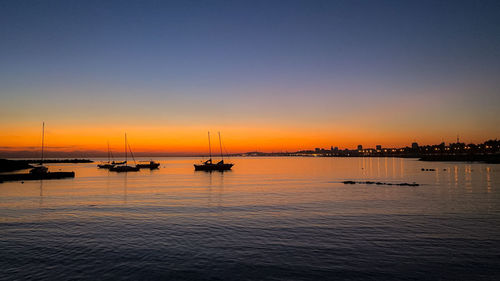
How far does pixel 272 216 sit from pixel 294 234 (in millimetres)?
6976

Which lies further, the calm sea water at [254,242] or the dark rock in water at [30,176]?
the dark rock in water at [30,176]

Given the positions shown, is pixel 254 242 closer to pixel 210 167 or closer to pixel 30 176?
pixel 30 176

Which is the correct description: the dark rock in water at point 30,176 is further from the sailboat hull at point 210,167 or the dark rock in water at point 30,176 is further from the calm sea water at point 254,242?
the calm sea water at point 254,242

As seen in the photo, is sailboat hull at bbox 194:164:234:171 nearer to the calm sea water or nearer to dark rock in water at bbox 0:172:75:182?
dark rock in water at bbox 0:172:75:182

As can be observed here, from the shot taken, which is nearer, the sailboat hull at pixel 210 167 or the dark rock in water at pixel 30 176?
the dark rock in water at pixel 30 176

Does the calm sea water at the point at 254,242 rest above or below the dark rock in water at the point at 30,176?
below

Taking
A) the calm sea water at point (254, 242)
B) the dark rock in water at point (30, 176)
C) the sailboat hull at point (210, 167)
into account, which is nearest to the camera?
the calm sea water at point (254, 242)

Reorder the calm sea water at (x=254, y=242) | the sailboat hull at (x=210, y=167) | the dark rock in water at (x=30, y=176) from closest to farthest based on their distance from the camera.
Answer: the calm sea water at (x=254, y=242) < the dark rock in water at (x=30, y=176) < the sailboat hull at (x=210, y=167)

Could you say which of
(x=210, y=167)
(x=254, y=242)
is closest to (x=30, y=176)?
(x=210, y=167)

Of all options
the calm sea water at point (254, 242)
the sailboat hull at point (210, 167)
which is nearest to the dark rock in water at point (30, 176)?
the sailboat hull at point (210, 167)

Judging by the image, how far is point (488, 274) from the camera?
1445cm

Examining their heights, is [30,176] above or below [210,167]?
above

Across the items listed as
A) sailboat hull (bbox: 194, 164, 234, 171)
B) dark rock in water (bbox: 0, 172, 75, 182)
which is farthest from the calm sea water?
sailboat hull (bbox: 194, 164, 234, 171)

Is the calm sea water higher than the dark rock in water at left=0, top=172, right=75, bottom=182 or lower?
lower
